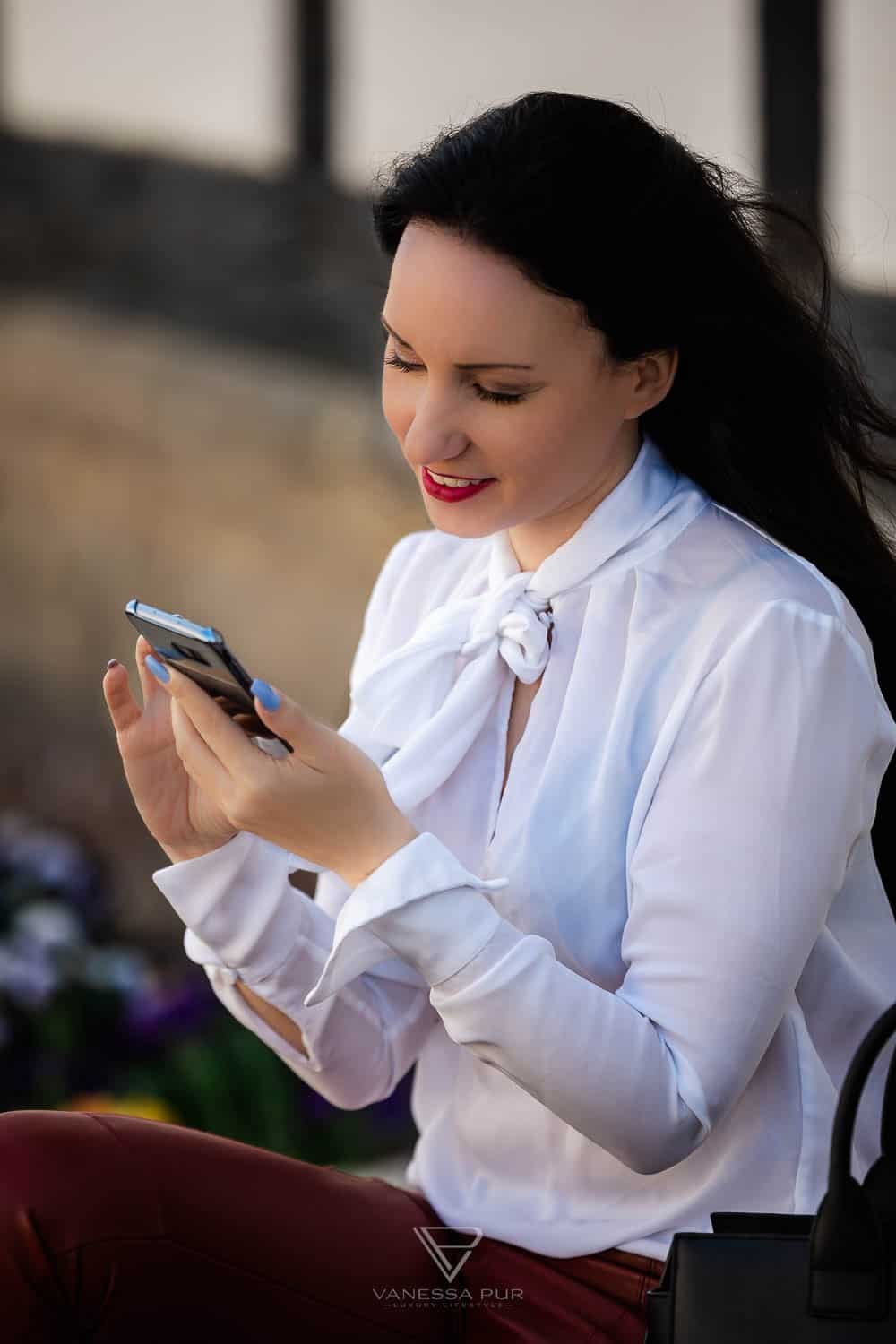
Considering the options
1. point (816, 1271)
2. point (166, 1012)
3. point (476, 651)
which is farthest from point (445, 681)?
point (166, 1012)

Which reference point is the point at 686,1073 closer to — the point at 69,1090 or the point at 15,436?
the point at 69,1090

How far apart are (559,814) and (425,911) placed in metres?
0.23

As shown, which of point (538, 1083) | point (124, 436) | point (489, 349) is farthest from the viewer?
point (124, 436)

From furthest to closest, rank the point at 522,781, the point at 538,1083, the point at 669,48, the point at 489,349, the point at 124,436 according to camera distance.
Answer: the point at 124,436 < the point at 669,48 < the point at 522,781 < the point at 489,349 < the point at 538,1083

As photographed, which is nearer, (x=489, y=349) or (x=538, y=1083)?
(x=538, y=1083)

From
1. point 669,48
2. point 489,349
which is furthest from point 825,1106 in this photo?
point 669,48

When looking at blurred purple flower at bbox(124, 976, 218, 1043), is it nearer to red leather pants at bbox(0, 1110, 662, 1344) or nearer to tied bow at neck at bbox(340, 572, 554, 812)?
tied bow at neck at bbox(340, 572, 554, 812)

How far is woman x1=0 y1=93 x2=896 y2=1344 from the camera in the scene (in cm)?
137

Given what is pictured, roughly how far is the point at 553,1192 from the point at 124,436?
239 centimetres

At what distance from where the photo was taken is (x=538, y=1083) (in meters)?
1.35

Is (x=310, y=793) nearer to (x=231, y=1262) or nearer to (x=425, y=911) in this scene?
(x=425, y=911)

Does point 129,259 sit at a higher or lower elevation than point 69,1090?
higher

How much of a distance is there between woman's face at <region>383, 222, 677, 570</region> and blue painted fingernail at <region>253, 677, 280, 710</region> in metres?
0.29

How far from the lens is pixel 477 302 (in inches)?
57.1
